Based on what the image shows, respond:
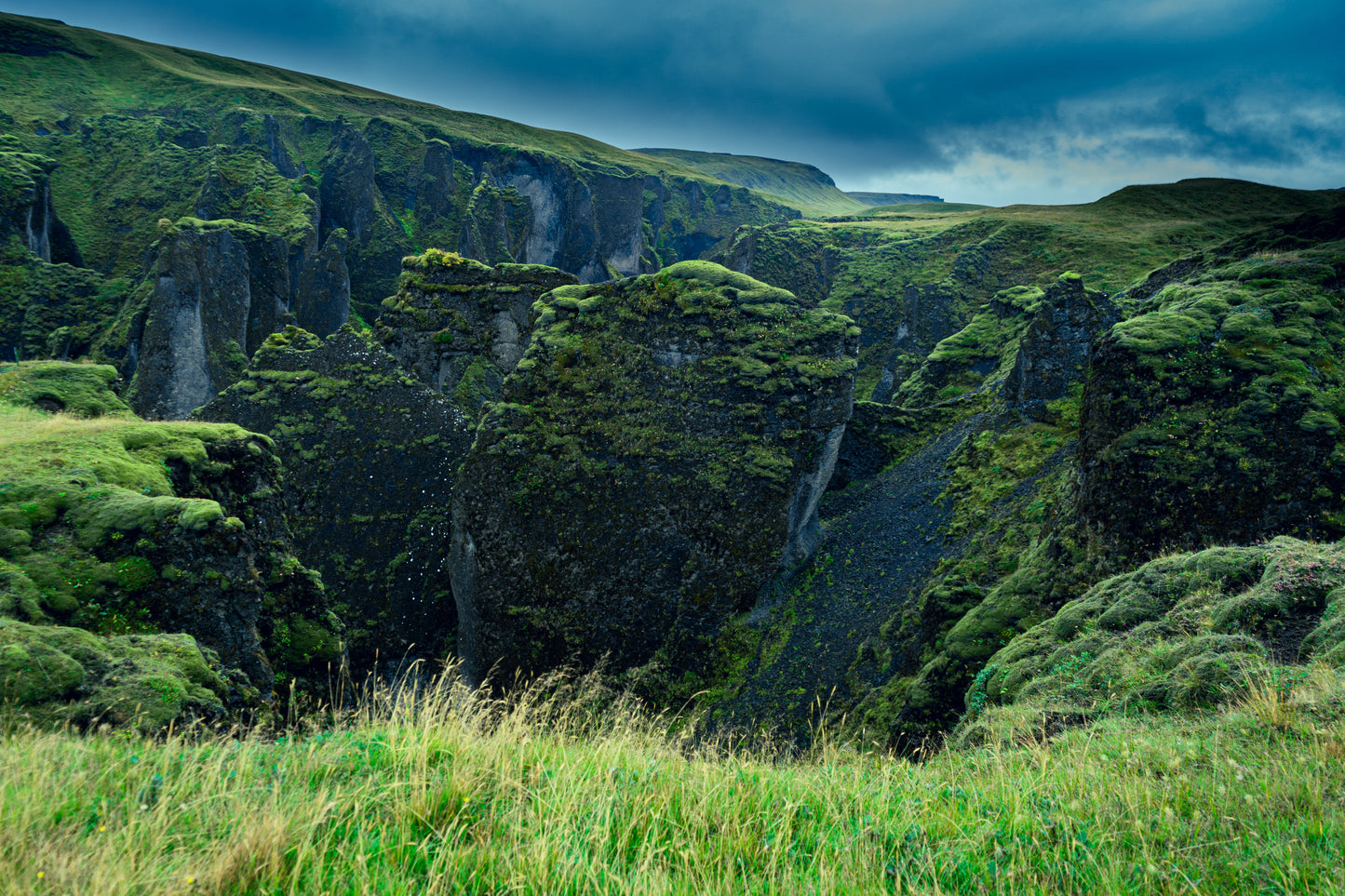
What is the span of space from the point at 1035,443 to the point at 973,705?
20673 mm

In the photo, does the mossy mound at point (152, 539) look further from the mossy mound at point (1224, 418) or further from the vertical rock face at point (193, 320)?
the vertical rock face at point (193, 320)

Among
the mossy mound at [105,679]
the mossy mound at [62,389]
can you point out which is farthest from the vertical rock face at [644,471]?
the mossy mound at [105,679]

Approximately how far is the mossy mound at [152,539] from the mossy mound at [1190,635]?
43.3 feet

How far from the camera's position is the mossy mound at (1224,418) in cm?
1566

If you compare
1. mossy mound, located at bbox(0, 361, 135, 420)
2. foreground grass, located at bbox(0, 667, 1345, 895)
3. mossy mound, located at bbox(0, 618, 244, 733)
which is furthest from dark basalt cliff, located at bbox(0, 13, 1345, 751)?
foreground grass, located at bbox(0, 667, 1345, 895)

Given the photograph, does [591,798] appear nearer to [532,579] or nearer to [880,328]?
[532,579]

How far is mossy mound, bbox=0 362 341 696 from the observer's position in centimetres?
930

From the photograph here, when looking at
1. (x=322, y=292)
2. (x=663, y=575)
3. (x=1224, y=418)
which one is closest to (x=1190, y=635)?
(x=1224, y=418)

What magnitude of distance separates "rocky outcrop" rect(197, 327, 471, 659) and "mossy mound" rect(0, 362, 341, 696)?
11.0 meters

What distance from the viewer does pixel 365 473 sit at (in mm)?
26031

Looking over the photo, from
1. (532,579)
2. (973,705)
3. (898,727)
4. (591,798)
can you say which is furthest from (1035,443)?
(591,798)

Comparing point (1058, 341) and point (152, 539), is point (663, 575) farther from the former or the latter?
point (1058, 341)

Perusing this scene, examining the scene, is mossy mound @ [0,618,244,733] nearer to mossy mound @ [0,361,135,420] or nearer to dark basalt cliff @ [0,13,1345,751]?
dark basalt cliff @ [0,13,1345,751]

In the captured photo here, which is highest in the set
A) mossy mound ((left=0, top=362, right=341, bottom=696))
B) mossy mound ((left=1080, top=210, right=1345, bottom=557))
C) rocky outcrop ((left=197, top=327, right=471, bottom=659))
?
mossy mound ((left=1080, top=210, right=1345, bottom=557))
